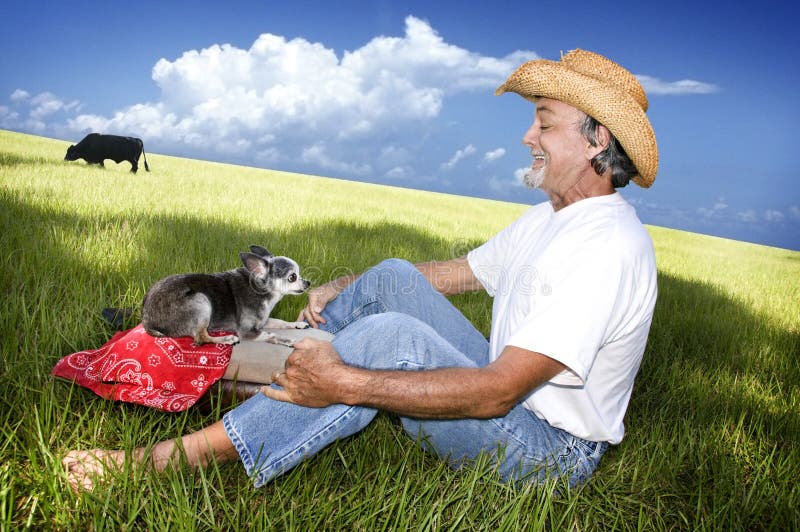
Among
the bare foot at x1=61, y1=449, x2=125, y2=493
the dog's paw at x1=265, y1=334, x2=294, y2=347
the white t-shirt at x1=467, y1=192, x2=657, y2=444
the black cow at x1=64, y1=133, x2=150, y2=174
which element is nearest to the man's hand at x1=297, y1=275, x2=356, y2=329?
the dog's paw at x1=265, y1=334, x2=294, y2=347

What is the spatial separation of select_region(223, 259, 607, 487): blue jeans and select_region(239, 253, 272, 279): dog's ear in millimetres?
1419

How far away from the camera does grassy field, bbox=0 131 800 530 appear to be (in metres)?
2.27

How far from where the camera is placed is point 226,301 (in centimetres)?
356

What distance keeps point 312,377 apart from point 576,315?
3.92 feet

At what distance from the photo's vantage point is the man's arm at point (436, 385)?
211 centimetres

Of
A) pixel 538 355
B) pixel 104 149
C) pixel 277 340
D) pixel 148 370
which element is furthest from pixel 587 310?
pixel 104 149

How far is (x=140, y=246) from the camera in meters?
5.78

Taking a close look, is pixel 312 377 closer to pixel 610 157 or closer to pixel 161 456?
pixel 161 456

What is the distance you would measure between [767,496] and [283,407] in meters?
2.89

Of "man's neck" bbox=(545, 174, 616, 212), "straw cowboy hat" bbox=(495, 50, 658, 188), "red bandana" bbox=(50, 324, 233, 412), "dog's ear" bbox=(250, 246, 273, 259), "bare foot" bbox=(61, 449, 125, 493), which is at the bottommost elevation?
"bare foot" bbox=(61, 449, 125, 493)

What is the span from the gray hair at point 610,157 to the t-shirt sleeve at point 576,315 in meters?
0.79

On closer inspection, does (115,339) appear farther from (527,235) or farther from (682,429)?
(682,429)

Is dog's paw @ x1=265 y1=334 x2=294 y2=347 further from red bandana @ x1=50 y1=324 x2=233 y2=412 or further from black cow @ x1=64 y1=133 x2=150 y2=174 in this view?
black cow @ x1=64 y1=133 x2=150 y2=174

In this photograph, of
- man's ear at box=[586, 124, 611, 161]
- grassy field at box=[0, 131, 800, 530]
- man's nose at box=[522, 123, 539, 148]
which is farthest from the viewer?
man's nose at box=[522, 123, 539, 148]
